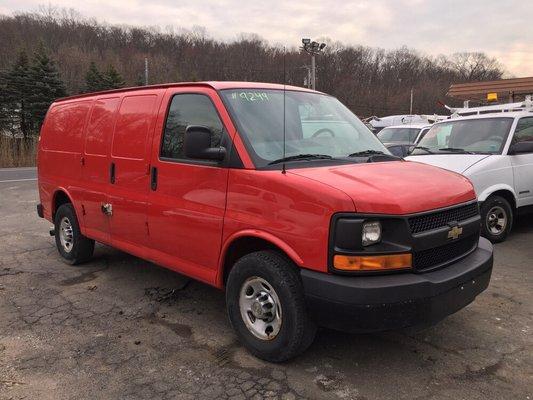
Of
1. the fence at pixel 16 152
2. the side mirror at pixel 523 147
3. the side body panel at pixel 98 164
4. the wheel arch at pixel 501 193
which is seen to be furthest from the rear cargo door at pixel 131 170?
the fence at pixel 16 152

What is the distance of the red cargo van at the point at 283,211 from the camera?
312cm

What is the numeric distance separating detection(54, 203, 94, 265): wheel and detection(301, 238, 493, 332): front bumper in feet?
12.2

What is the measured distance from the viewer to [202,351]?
3.82 meters

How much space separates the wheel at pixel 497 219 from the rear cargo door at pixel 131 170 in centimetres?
482

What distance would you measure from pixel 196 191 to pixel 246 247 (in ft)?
2.07

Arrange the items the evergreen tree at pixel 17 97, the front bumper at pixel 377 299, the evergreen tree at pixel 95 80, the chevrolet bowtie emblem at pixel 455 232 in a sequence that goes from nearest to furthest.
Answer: the front bumper at pixel 377 299, the chevrolet bowtie emblem at pixel 455 232, the evergreen tree at pixel 17 97, the evergreen tree at pixel 95 80

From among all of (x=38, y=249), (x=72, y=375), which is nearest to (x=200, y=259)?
(x=72, y=375)

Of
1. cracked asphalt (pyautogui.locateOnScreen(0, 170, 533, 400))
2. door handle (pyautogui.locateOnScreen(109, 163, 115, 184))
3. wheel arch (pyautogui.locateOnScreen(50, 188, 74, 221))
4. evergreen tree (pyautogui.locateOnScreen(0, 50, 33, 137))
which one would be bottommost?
cracked asphalt (pyautogui.locateOnScreen(0, 170, 533, 400))

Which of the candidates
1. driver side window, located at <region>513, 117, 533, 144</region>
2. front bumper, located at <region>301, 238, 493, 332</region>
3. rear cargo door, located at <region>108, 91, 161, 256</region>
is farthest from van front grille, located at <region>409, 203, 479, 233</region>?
driver side window, located at <region>513, 117, 533, 144</region>

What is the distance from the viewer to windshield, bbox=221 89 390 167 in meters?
3.82

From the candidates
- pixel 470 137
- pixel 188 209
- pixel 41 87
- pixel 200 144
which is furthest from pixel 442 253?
pixel 41 87

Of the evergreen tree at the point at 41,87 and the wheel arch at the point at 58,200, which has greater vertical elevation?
the evergreen tree at the point at 41,87

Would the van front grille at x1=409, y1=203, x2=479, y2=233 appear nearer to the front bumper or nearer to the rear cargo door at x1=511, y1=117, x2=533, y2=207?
the front bumper

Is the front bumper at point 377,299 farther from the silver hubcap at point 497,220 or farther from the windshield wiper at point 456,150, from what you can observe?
the windshield wiper at point 456,150
